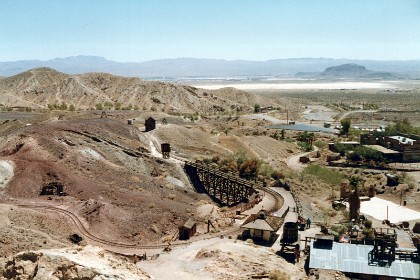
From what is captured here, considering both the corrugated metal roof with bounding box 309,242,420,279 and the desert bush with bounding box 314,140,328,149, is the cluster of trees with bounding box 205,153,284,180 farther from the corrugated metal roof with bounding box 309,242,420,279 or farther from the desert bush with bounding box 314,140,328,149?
the corrugated metal roof with bounding box 309,242,420,279

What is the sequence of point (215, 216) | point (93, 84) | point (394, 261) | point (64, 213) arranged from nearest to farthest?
point (394, 261)
point (64, 213)
point (215, 216)
point (93, 84)

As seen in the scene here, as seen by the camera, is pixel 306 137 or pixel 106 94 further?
pixel 106 94

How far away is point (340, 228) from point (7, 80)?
15642cm

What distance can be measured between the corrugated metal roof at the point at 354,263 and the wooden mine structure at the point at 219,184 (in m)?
20.0

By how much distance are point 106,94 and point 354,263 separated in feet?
438

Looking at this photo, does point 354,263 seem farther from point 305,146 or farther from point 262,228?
point 305,146

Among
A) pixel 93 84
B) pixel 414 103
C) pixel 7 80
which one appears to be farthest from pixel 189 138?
pixel 414 103

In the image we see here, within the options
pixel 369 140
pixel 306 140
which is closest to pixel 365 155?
pixel 369 140

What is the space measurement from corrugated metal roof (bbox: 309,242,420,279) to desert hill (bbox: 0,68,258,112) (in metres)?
108

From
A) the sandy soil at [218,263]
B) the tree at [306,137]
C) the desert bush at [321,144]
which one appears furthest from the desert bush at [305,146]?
the sandy soil at [218,263]

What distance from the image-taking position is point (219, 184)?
57.4 m

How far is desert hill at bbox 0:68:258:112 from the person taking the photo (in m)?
143

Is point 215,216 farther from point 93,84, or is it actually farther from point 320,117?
point 93,84

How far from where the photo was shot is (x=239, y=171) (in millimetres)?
63438
